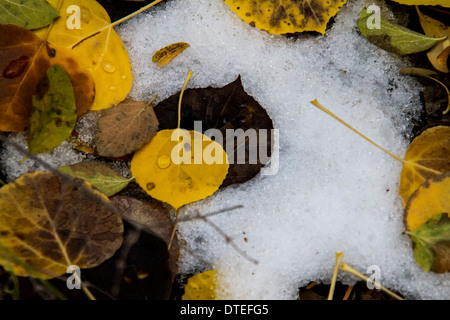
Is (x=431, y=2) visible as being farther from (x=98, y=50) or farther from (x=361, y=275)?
(x=98, y=50)

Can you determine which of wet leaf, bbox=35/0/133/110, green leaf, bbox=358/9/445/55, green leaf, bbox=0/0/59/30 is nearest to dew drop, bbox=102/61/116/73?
wet leaf, bbox=35/0/133/110

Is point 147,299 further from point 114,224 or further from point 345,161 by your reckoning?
point 345,161

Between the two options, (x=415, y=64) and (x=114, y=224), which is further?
(x=415, y=64)

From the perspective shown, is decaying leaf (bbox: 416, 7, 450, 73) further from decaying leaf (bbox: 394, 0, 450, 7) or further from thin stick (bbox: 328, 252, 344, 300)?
thin stick (bbox: 328, 252, 344, 300)

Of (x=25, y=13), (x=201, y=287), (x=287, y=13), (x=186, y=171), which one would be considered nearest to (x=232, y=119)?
(x=186, y=171)

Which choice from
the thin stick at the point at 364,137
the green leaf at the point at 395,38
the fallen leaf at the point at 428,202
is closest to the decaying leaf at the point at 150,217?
the thin stick at the point at 364,137

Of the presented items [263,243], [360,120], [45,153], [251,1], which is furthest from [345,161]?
[45,153]
